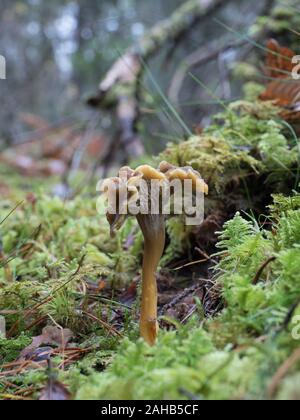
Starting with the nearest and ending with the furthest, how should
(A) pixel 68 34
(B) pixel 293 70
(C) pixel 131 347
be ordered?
(C) pixel 131 347 → (B) pixel 293 70 → (A) pixel 68 34

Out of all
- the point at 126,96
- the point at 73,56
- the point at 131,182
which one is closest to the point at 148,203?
the point at 131,182

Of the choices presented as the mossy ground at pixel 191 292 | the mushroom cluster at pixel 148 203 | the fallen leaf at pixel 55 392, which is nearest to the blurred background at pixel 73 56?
the mossy ground at pixel 191 292

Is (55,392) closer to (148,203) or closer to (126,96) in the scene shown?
(148,203)

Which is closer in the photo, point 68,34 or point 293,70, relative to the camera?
point 293,70

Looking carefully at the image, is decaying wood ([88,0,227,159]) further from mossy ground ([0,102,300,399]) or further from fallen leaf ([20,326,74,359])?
fallen leaf ([20,326,74,359])

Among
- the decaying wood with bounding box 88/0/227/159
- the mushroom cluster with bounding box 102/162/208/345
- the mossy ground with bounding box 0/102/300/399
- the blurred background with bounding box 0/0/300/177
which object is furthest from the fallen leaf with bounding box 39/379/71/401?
the blurred background with bounding box 0/0/300/177

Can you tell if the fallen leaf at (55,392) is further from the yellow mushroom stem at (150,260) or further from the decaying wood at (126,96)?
the decaying wood at (126,96)

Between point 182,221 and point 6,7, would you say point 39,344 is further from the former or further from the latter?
point 6,7
